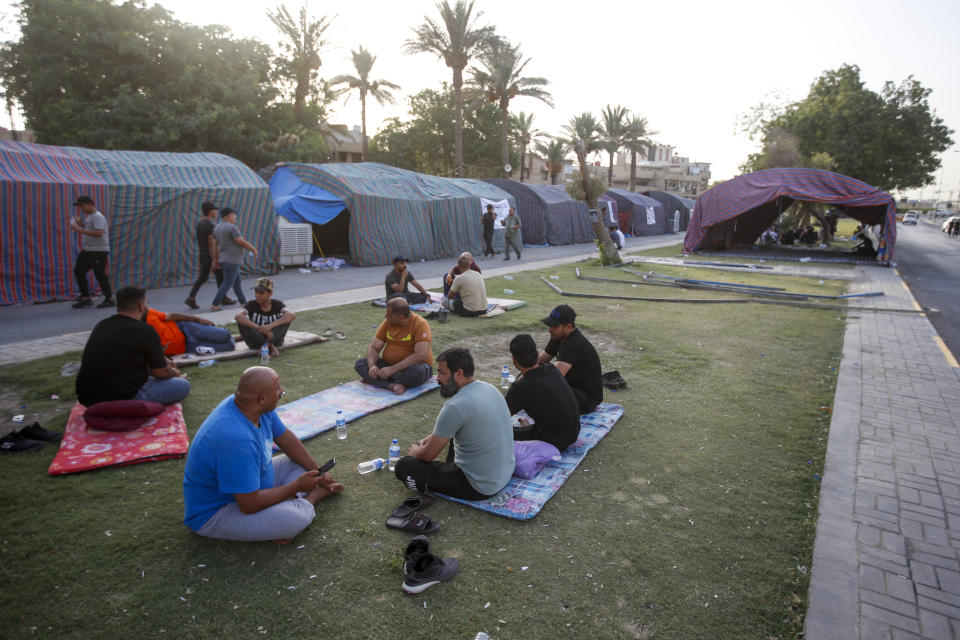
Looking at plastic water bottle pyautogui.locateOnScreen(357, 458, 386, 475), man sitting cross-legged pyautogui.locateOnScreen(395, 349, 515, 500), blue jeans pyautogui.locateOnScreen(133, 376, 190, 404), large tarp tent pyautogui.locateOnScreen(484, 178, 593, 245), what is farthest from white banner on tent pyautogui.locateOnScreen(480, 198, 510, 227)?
man sitting cross-legged pyautogui.locateOnScreen(395, 349, 515, 500)

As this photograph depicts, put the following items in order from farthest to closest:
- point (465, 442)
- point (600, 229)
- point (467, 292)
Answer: point (600, 229)
point (467, 292)
point (465, 442)

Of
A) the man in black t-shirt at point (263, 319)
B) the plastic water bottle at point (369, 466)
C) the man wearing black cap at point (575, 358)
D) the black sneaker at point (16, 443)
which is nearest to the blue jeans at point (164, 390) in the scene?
the black sneaker at point (16, 443)

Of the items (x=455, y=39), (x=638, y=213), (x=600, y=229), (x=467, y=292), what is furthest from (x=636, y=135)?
(x=467, y=292)

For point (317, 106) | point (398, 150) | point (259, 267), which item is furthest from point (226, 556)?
point (398, 150)

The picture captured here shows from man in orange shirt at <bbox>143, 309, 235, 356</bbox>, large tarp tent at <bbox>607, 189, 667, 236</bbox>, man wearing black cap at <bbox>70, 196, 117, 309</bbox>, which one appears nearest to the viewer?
man in orange shirt at <bbox>143, 309, 235, 356</bbox>

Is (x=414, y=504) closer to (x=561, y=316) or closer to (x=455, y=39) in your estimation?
(x=561, y=316)

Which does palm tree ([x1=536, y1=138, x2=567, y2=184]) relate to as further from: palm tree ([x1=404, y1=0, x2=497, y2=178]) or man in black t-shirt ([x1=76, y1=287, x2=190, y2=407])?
man in black t-shirt ([x1=76, y1=287, x2=190, y2=407])

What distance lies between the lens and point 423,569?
9.95 ft

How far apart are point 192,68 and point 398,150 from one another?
72.7ft

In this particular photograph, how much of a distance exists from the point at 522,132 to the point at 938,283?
35449mm

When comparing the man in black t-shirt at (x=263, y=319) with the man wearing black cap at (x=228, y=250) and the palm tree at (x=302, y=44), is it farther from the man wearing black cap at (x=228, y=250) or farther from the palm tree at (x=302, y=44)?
the palm tree at (x=302, y=44)

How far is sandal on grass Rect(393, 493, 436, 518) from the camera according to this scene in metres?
3.61

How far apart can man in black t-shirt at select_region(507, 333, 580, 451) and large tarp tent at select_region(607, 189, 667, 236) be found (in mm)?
34720

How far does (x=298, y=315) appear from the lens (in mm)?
9586
